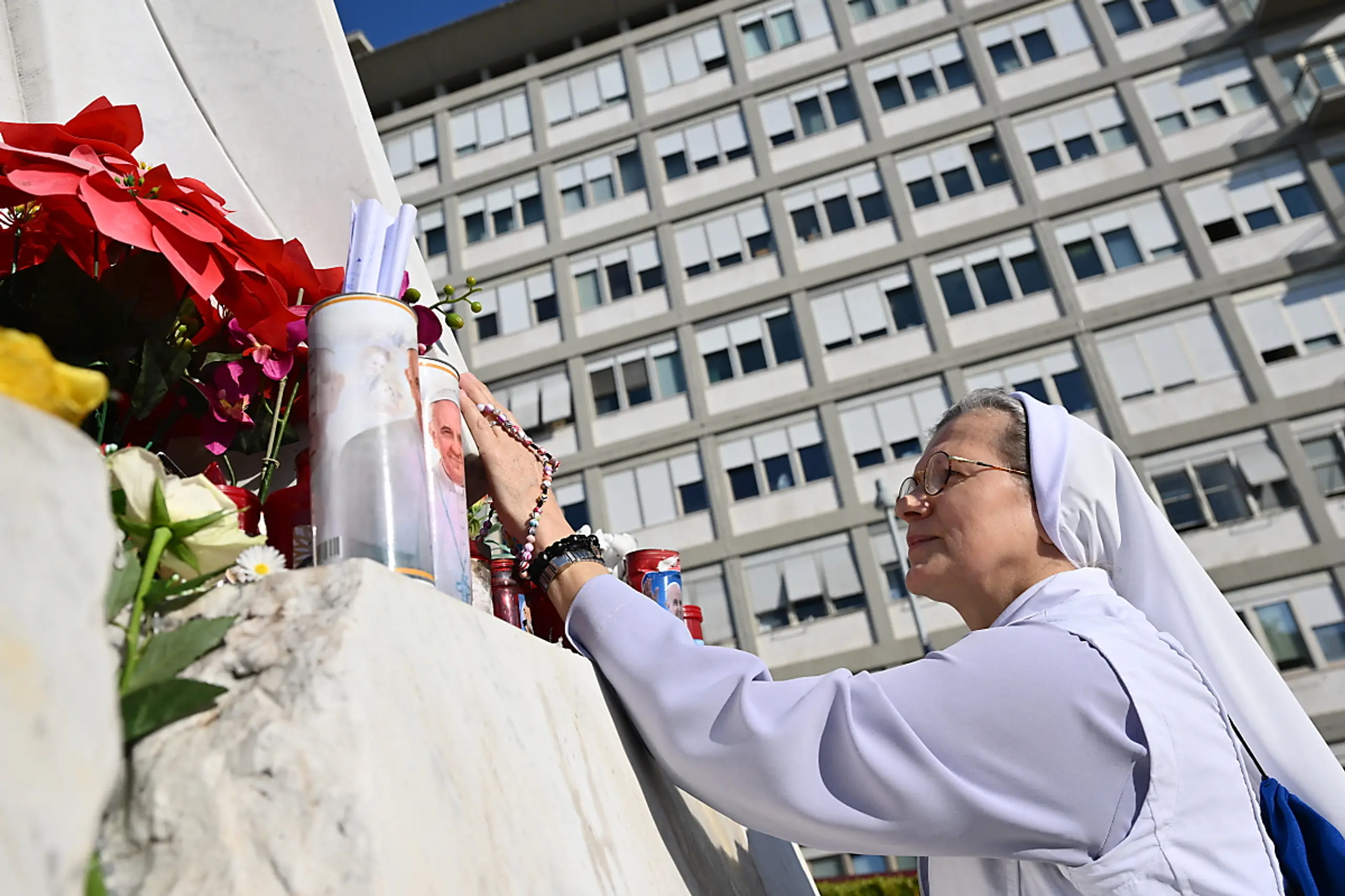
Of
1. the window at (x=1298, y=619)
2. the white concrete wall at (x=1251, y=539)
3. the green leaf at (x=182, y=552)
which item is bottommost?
the green leaf at (x=182, y=552)

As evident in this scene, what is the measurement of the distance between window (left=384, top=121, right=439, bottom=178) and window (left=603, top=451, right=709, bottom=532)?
27.9 feet

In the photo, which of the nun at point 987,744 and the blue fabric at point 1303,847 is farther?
the blue fabric at point 1303,847

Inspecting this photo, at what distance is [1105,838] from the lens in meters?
1.11

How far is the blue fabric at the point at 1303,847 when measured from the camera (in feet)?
3.86

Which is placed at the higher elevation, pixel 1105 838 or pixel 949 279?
pixel 949 279

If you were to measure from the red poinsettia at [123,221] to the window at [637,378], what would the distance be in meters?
16.2

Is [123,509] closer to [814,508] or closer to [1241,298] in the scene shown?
[814,508]

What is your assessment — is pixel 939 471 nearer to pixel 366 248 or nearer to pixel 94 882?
pixel 366 248

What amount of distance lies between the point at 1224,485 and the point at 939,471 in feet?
49.7

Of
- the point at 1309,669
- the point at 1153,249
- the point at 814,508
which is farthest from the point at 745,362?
the point at 1309,669

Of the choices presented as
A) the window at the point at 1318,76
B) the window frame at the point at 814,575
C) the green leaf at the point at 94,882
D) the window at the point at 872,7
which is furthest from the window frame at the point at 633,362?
Result: the green leaf at the point at 94,882

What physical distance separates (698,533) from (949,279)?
6.10 metres

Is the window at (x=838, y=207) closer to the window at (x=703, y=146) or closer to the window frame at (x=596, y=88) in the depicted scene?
the window at (x=703, y=146)

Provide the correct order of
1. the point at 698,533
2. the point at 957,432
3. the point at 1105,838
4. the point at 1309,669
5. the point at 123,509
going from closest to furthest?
the point at 123,509 < the point at 1105,838 < the point at 957,432 < the point at 1309,669 < the point at 698,533
